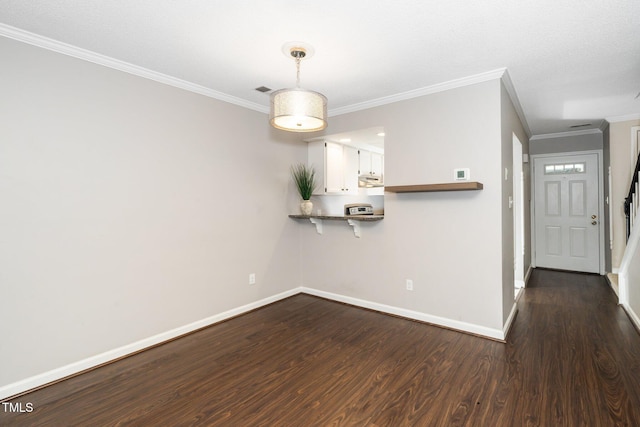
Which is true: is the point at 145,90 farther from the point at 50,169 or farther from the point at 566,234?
the point at 566,234

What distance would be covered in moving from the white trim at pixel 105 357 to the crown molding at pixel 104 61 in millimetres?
2339

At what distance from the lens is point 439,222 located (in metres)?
3.29

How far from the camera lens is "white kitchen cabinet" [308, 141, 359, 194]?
14.5 feet

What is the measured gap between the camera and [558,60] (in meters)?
2.67

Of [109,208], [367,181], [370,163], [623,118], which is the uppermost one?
[623,118]

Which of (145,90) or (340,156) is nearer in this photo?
(145,90)

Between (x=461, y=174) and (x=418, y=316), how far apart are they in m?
1.56

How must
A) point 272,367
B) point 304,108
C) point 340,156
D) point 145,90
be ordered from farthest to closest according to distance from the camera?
point 340,156 < point 145,90 < point 272,367 < point 304,108

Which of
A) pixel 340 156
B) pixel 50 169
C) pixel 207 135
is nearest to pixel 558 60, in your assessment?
pixel 340 156

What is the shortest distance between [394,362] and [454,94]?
101 inches

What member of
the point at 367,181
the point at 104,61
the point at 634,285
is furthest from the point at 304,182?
the point at 634,285

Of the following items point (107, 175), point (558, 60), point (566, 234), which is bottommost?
point (566, 234)

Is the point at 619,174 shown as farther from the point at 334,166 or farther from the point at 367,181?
the point at 334,166

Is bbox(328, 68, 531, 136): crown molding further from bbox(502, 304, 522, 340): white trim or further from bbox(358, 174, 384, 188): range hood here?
bbox(502, 304, 522, 340): white trim
